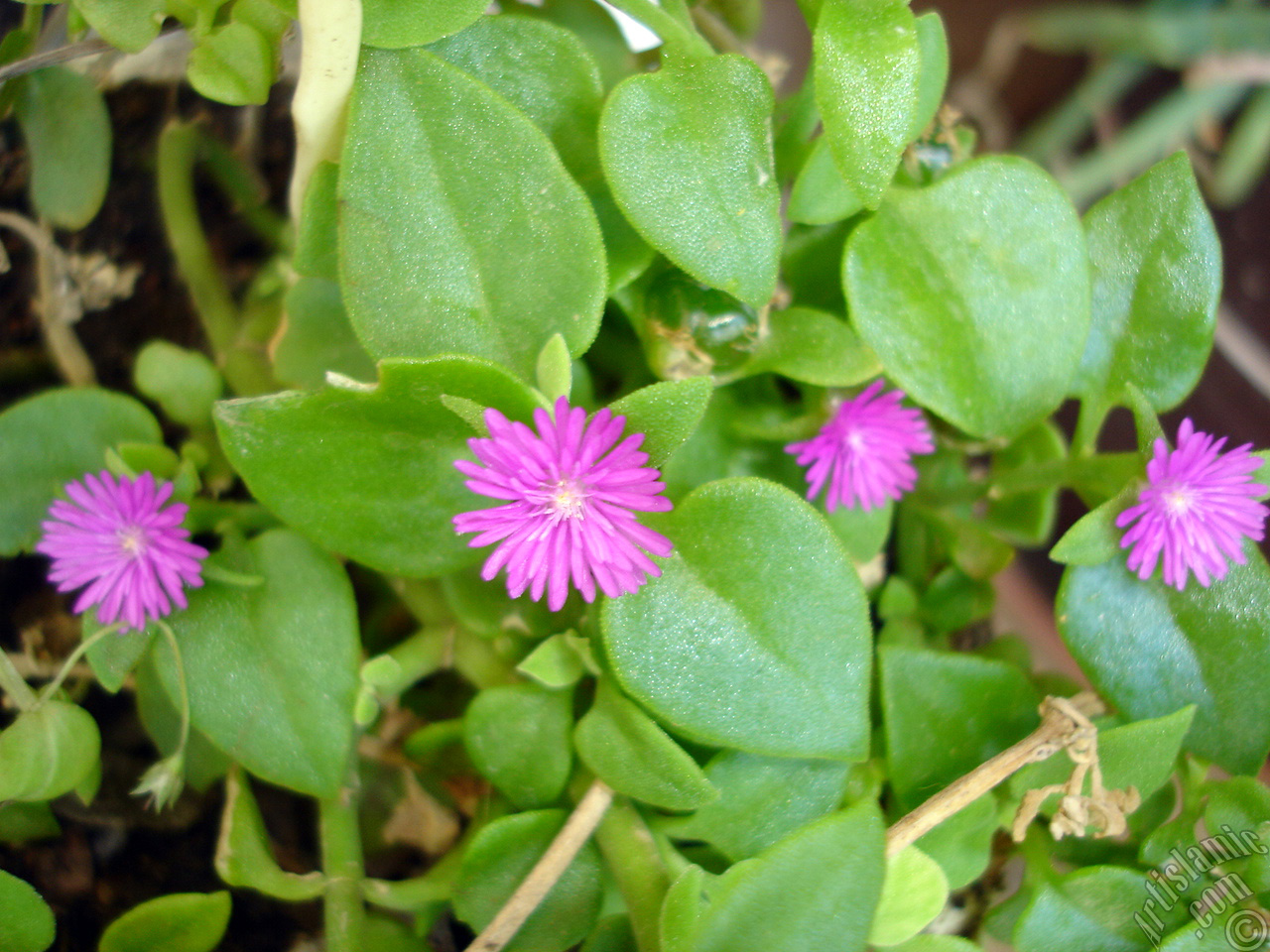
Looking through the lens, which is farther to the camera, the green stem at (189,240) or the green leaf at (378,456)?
the green stem at (189,240)

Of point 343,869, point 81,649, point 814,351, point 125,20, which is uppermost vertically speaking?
point 125,20

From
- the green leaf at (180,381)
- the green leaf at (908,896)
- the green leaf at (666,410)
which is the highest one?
the green leaf at (666,410)

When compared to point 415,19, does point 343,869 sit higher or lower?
lower

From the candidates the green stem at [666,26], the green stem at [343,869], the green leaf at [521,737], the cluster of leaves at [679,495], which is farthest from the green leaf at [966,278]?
the green stem at [343,869]

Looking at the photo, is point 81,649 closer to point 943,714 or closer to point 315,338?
point 315,338

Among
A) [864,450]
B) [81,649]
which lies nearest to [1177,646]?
[864,450]

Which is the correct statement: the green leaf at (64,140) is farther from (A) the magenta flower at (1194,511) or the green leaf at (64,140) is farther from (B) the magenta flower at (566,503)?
(A) the magenta flower at (1194,511)
